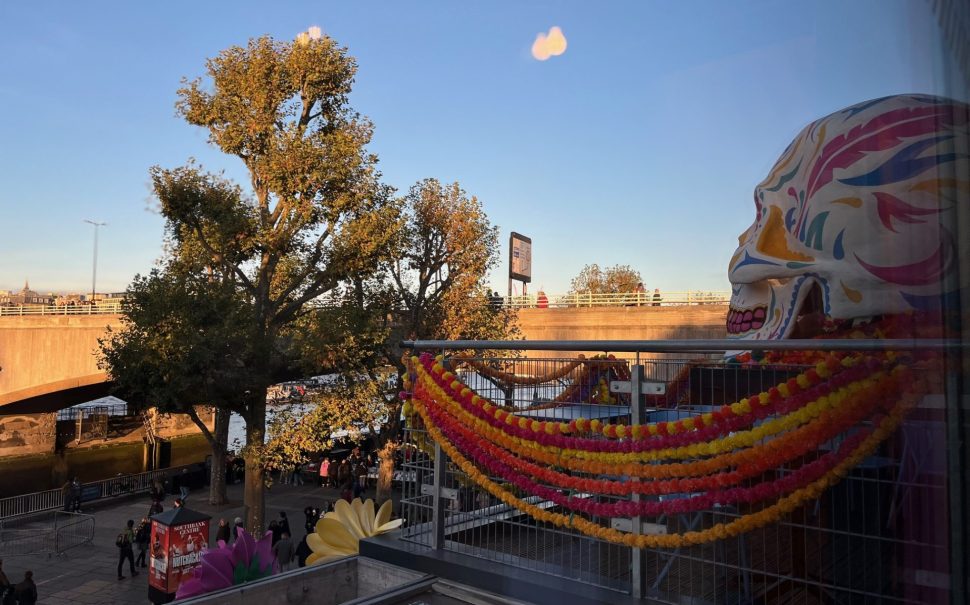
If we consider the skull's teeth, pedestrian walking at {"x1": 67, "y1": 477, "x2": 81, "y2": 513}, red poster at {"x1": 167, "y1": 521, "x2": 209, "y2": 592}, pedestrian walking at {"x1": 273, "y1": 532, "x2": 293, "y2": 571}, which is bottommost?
pedestrian walking at {"x1": 67, "y1": 477, "x2": 81, "y2": 513}

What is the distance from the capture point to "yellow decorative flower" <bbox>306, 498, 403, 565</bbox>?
20.3 feet

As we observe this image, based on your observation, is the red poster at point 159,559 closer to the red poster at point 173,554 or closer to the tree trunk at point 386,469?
the red poster at point 173,554

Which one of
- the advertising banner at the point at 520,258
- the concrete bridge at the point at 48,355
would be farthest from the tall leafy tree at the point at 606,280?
the concrete bridge at the point at 48,355

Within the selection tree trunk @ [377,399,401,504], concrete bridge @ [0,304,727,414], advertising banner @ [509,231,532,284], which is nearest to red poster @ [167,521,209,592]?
tree trunk @ [377,399,401,504]

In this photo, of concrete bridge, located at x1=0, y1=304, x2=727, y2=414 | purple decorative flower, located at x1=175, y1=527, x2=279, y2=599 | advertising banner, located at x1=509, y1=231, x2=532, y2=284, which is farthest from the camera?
advertising banner, located at x1=509, y1=231, x2=532, y2=284

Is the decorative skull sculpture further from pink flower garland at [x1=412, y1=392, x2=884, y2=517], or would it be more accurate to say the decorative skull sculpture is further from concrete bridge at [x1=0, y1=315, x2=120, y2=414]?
concrete bridge at [x1=0, y1=315, x2=120, y2=414]

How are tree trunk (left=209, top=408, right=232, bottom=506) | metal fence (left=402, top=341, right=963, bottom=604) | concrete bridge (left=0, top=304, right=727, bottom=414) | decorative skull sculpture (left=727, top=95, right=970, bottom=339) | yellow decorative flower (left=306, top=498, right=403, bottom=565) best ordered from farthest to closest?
1. concrete bridge (left=0, top=304, right=727, bottom=414)
2. tree trunk (left=209, top=408, right=232, bottom=506)
3. yellow decorative flower (left=306, top=498, right=403, bottom=565)
4. metal fence (left=402, top=341, right=963, bottom=604)
5. decorative skull sculpture (left=727, top=95, right=970, bottom=339)

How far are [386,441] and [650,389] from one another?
15.3 meters

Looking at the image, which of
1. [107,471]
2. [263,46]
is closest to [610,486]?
[263,46]

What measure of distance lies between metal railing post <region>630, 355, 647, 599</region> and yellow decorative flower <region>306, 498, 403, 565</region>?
8.24 ft

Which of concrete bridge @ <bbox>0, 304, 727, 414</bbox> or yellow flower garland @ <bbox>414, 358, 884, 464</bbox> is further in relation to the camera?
concrete bridge @ <bbox>0, 304, 727, 414</bbox>

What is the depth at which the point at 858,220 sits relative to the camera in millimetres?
4496

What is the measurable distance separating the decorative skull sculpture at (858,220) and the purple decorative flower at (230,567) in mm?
5003

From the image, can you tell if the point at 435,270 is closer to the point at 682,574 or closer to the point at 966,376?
the point at 682,574
